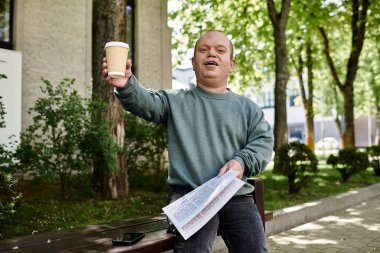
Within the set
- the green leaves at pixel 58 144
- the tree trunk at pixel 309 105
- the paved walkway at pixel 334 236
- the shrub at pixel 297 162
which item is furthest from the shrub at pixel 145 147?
the tree trunk at pixel 309 105

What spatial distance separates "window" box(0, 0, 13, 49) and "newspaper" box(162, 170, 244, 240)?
30.3ft

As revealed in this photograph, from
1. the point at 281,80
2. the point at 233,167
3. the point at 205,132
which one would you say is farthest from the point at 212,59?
the point at 281,80

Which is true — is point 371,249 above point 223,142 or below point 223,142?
below

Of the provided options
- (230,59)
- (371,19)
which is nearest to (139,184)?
(230,59)

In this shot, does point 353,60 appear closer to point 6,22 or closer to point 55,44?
point 55,44

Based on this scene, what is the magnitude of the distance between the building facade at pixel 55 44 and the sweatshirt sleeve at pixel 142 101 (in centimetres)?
649

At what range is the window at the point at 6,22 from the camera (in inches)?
414

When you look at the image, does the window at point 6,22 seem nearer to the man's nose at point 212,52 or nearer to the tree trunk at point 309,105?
the man's nose at point 212,52

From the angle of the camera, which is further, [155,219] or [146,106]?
[155,219]

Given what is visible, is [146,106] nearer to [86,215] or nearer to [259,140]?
[259,140]

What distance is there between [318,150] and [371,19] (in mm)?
24330

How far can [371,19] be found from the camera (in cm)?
1755

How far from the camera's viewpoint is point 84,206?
22.1ft

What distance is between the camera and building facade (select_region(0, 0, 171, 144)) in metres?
10.5
